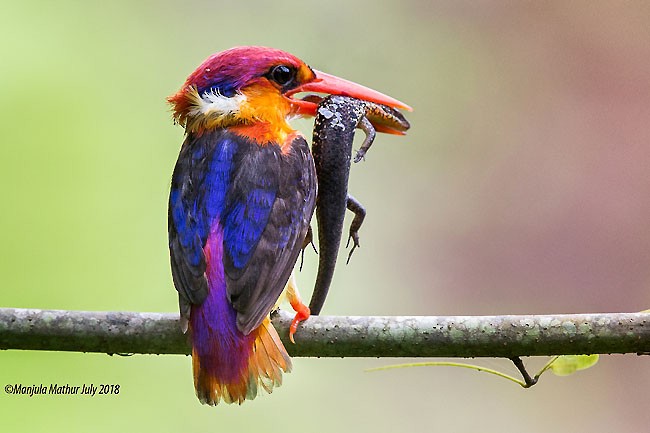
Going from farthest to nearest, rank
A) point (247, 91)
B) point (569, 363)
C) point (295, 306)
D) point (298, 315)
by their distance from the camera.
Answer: point (247, 91) → point (295, 306) → point (298, 315) → point (569, 363)

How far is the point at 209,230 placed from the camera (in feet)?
7.98

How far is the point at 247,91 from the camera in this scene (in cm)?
269

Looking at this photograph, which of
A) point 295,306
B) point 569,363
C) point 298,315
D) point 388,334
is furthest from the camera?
point 295,306

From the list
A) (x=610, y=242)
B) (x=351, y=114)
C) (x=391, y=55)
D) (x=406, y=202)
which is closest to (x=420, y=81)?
(x=391, y=55)

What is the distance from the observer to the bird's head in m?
2.67

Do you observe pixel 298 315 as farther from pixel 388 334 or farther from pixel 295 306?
pixel 388 334

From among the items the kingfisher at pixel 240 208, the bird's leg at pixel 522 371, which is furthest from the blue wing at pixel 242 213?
the bird's leg at pixel 522 371

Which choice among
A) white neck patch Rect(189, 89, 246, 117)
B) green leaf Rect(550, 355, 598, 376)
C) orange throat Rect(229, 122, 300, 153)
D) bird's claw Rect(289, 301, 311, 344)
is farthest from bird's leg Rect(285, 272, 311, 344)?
green leaf Rect(550, 355, 598, 376)

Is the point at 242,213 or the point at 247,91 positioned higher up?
the point at 247,91

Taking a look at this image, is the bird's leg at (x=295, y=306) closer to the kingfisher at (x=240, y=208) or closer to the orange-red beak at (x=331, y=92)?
the kingfisher at (x=240, y=208)

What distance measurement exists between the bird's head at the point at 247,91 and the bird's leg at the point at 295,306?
408 millimetres

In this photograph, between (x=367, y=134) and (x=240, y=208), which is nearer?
(x=240, y=208)

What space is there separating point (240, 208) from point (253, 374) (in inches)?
16.0

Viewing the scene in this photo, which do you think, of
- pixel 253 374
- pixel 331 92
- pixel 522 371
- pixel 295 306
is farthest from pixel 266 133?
pixel 522 371
